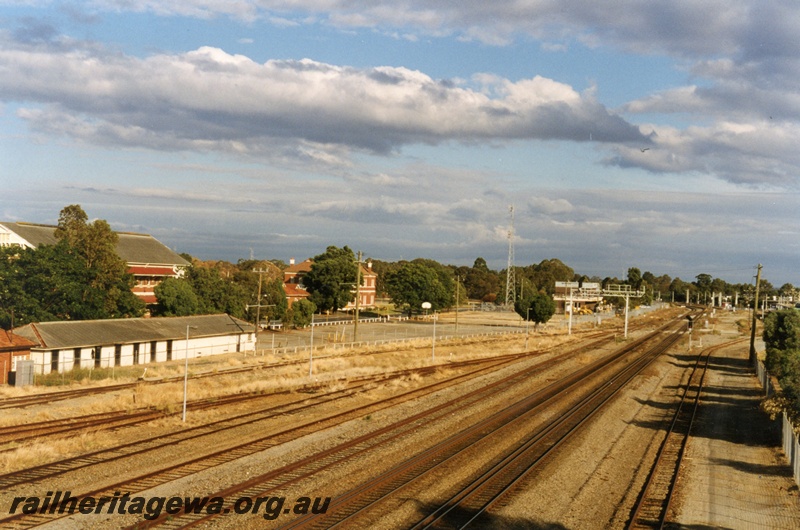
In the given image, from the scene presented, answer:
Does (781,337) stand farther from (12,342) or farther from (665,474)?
(12,342)

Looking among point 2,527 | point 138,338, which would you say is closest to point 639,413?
point 2,527

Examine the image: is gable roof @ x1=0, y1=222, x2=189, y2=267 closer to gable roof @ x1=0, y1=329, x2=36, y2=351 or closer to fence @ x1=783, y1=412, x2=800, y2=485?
gable roof @ x1=0, y1=329, x2=36, y2=351

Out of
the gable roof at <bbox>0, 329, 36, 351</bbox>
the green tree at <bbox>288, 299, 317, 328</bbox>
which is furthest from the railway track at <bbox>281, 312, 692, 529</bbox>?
the green tree at <bbox>288, 299, 317, 328</bbox>

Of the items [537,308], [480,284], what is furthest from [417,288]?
[480,284]

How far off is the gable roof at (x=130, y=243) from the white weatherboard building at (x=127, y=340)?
25.1 metres

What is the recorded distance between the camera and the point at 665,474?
71.1 feet

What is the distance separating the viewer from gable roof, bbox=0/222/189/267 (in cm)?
7319

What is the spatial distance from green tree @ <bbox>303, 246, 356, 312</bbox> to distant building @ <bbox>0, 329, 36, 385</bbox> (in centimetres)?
5368

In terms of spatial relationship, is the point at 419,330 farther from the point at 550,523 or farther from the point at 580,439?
the point at 550,523

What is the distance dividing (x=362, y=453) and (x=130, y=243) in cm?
6735

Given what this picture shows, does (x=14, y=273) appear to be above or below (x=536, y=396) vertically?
above

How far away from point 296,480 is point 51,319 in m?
39.9

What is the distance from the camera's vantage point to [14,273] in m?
50.2

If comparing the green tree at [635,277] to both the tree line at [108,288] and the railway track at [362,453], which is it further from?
the railway track at [362,453]
